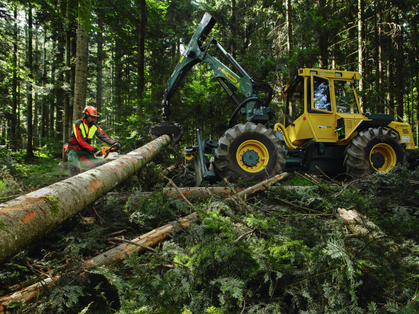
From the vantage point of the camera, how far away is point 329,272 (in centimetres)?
155

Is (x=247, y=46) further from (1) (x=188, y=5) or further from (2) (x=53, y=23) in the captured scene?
(2) (x=53, y=23)

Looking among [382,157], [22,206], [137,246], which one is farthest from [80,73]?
[382,157]

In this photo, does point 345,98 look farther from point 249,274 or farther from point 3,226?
point 3,226

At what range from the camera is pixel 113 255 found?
231 centimetres

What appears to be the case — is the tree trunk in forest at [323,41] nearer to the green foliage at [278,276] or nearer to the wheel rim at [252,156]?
the wheel rim at [252,156]

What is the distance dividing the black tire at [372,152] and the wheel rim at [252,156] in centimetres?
223

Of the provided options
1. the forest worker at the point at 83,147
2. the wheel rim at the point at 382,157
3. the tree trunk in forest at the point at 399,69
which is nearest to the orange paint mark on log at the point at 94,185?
the forest worker at the point at 83,147

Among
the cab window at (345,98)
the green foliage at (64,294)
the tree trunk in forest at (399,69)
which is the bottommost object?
the green foliage at (64,294)

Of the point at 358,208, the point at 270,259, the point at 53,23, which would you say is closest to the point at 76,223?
the point at 270,259

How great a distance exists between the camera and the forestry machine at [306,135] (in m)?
5.21

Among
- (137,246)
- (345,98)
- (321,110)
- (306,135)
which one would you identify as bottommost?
(137,246)

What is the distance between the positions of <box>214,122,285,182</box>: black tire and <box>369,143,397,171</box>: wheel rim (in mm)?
2573

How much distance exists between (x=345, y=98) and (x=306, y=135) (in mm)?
1479

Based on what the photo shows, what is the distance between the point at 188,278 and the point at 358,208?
1901 millimetres
